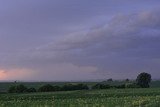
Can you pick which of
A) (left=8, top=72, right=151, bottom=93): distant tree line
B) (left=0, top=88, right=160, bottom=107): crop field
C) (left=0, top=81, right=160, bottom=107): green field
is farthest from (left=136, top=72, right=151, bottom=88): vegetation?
(left=0, top=88, right=160, bottom=107): crop field

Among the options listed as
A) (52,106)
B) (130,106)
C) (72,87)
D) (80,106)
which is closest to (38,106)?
(52,106)

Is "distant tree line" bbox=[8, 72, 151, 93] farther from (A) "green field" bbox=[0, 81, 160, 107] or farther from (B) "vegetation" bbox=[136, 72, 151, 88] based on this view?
(A) "green field" bbox=[0, 81, 160, 107]

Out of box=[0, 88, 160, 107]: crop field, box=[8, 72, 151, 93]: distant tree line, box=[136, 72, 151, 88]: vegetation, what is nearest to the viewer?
box=[0, 88, 160, 107]: crop field

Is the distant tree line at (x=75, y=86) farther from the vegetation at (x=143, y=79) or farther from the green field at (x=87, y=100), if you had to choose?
the green field at (x=87, y=100)

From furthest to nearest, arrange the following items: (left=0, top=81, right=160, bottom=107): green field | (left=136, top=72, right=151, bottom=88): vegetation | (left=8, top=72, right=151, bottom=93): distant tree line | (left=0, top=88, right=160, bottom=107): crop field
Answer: (left=136, top=72, right=151, bottom=88): vegetation
(left=8, top=72, right=151, bottom=93): distant tree line
(left=0, top=81, right=160, bottom=107): green field
(left=0, top=88, right=160, bottom=107): crop field

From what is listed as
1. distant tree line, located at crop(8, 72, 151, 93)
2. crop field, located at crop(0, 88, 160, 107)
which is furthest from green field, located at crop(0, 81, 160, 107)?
distant tree line, located at crop(8, 72, 151, 93)

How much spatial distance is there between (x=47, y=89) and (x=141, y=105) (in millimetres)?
62410

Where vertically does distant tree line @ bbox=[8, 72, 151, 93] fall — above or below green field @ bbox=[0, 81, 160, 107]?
above

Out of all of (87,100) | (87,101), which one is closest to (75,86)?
(87,100)

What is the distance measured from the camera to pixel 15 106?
45500 mm

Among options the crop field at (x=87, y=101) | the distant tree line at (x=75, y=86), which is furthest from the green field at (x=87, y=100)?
the distant tree line at (x=75, y=86)

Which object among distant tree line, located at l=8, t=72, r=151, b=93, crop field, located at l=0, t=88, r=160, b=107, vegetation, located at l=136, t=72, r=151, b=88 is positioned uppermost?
vegetation, located at l=136, t=72, r=151, b=88

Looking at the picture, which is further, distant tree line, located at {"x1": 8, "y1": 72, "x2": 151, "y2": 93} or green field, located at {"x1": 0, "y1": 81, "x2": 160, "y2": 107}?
distant tree line, located at {"x1": 8, "y1": 72, "x2": 151, "y2": 93}

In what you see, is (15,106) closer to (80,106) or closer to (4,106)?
(4,106)
